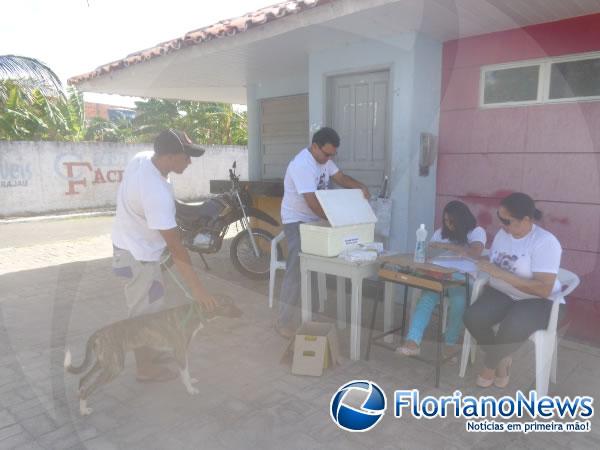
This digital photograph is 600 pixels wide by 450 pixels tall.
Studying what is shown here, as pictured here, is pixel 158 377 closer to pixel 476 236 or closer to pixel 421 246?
pixel 421 246

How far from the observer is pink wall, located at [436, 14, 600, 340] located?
168 inches

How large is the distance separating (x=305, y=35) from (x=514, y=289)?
3.25 metres

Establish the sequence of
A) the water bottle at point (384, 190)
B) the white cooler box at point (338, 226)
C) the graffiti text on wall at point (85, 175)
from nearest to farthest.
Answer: the white cooler box at point (338, 226) < the water bottle at point (384, 190) < the graffiti text on wall at point (85, 175)

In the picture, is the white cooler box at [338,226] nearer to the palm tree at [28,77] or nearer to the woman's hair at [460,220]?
the woman's hair at [460,220]

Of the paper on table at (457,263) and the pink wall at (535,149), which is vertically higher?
the pink wall at (535,149)

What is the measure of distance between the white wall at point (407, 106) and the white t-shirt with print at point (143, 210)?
2.79 metres

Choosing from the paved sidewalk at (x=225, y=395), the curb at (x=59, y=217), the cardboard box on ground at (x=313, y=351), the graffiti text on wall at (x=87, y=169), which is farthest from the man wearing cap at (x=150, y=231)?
the graffiti text on wall at (x=87, y=169)

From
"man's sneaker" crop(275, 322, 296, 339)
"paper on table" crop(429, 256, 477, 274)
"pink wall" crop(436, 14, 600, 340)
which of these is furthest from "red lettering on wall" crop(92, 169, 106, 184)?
"paper on table" crop(429, 256, 477, 274)

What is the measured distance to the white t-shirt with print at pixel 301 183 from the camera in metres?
3.92

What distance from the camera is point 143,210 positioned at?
10.00 feet

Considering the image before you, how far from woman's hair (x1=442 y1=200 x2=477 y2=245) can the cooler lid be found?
2.22 feet

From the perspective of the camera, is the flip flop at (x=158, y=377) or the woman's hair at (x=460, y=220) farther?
the woman's hair at (x=460, y=220)

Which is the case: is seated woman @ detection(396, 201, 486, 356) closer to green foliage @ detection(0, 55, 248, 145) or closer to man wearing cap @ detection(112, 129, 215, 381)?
man wearing cap @ detection(112, 129, 215, 381)

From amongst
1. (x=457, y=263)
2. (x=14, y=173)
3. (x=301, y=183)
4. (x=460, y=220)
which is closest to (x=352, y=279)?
(x=457, y=263)
